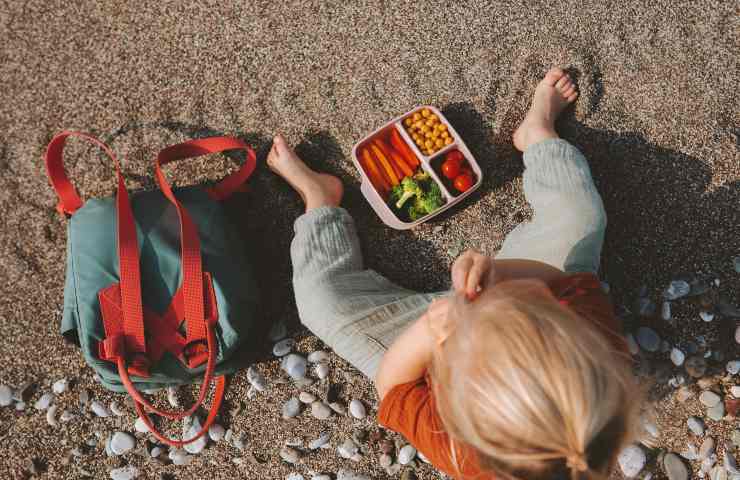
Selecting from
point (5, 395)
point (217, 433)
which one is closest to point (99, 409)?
point (5, 395)

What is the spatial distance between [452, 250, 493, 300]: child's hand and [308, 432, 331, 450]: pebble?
124 cm

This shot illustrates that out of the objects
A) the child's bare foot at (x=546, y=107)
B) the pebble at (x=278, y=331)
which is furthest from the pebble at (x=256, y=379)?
the child's bare foot at (x=546, y=107)

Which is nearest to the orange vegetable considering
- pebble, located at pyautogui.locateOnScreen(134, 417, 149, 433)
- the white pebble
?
pebble, located at pyautogui.locateOnScreen(134, 417, 149, 433)

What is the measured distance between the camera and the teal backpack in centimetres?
223

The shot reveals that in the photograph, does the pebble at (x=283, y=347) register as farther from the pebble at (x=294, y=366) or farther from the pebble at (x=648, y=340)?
the pebble at (x=648, y=340)

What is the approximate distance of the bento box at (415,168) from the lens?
2443 millimetres

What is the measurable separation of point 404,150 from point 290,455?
1.52m

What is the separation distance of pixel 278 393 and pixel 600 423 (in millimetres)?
1612

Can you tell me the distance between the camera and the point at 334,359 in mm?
→ 2627

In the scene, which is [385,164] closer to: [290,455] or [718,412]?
[290,455]

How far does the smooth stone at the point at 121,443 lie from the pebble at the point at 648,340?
94.7 inches

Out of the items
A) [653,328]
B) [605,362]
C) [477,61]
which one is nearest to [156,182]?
[477,61]

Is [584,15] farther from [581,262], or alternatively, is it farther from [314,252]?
[314,252]

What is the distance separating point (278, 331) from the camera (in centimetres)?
262
